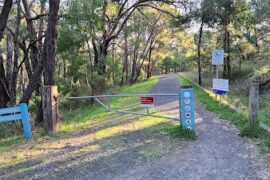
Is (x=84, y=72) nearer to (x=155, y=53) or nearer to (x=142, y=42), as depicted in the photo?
(x=142, y=42)

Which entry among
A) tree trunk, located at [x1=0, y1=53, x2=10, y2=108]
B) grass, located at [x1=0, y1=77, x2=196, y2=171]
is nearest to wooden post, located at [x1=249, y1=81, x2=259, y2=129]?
grass, located at [x1=0, y1=77, x2=196, y2=171]

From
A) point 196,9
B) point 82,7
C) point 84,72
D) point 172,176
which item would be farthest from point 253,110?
point 196,9

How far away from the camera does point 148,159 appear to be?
6.49m

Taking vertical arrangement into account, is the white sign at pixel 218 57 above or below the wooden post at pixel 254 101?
above

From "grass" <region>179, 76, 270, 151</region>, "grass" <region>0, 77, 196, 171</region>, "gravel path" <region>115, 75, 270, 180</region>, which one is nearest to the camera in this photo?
"gravel path" <region>115, 75, 270, 180</region>

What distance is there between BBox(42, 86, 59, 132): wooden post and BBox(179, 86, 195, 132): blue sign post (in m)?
3.30

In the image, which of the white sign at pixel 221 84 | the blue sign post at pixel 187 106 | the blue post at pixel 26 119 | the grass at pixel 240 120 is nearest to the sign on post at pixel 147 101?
the blue sign post at pixel 187 106

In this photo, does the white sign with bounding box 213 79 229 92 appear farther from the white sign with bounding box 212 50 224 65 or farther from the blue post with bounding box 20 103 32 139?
the blue post with bounding box 20 103 32 139

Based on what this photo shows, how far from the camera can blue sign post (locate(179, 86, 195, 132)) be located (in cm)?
788

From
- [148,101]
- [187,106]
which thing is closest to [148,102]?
[148,101]

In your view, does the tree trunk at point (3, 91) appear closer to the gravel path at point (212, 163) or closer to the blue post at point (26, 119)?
the blue post at point (26, 119)

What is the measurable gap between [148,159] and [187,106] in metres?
1.95

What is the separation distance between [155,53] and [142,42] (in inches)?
355

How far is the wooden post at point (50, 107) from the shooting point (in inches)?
351
